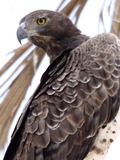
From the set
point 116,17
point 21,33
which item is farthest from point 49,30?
point 116,17

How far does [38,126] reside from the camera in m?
3.42

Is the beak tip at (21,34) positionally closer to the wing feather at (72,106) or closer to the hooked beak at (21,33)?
the hooked beak at (21,33)

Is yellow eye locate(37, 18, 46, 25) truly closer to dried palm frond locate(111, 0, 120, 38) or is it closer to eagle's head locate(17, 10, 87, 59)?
eagle's head locate(17, 10, 87, 59)

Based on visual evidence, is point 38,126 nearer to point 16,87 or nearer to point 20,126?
point 20,126

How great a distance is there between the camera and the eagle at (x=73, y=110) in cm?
341

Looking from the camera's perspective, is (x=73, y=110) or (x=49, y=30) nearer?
(x=73, y=110)

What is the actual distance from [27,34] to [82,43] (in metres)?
0.46

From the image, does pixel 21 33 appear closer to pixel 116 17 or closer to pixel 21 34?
pixel 21 34

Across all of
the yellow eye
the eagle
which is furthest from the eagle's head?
the eagle

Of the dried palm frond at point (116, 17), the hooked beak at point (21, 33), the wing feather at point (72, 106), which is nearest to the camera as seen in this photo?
the wing feather at point (72, 106)

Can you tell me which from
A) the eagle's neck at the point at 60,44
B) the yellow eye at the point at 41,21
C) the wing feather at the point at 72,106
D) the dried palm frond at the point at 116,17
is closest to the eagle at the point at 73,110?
the wing feather at the point at 72,106

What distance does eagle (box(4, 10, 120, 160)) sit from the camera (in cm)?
341

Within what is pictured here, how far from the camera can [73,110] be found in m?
3.46

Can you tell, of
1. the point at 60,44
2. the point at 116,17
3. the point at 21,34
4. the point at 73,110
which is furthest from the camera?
the point at 60,44
